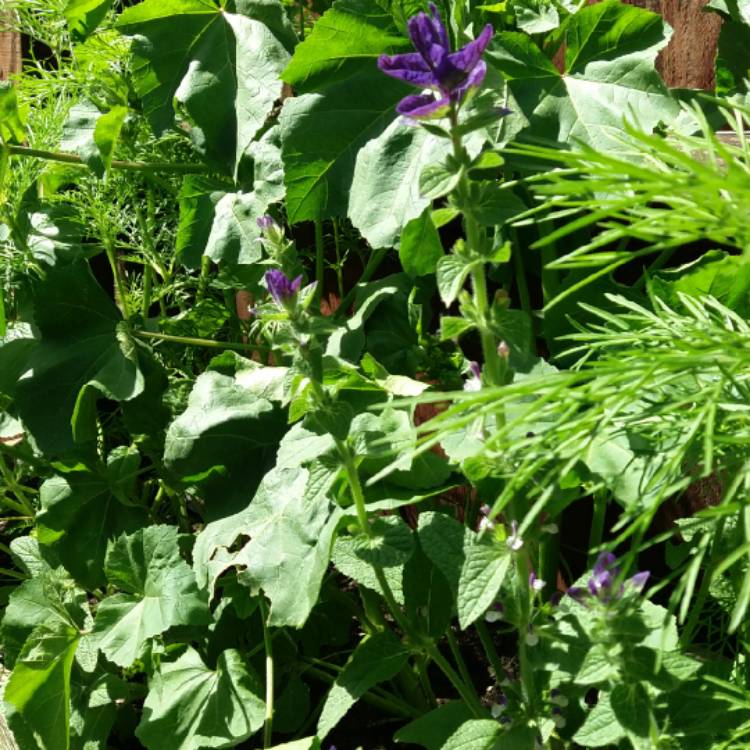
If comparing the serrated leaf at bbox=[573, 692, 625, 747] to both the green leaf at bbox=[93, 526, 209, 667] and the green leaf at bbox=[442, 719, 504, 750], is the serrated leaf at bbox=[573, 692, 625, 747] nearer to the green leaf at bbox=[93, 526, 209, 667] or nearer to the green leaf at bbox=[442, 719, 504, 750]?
the green leaf at bbox=[442, 719, 504, 750]

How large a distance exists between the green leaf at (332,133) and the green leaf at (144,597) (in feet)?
1.67

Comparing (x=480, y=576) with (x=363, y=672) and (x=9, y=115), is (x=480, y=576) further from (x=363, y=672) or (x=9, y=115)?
(x=9, y=115)

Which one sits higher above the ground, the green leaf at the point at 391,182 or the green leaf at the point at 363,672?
the green leaf at the point at 391,182

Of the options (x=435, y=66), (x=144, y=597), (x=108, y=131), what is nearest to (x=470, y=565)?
(x=435, y=66)

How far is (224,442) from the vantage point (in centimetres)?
153

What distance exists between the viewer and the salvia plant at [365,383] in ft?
3.13

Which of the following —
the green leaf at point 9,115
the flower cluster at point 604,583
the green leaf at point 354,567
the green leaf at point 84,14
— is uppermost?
the green leaf at point 84,14

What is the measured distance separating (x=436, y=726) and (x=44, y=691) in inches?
25.0

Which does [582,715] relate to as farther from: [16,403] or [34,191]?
[34,191]

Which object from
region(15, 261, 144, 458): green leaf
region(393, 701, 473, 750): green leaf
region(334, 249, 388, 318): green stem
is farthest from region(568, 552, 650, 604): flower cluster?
region(15, 261, 144, 458): green leaf

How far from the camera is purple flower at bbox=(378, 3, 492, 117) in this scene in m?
0.81

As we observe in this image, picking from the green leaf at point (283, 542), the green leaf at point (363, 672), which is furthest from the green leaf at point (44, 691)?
the green leaf at point (363, 672)

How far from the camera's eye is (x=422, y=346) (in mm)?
1529

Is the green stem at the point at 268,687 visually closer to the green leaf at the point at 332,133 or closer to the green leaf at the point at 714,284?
the green leaf at the point at 332,133
